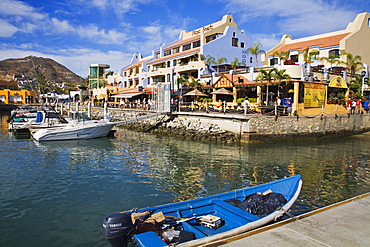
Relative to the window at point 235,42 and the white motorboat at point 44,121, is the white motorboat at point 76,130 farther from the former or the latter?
the window at point 235,42

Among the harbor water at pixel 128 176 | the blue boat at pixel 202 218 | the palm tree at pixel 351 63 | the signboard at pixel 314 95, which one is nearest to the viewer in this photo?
the blue boat at pixel 202 218

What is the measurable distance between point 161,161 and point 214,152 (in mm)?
5358

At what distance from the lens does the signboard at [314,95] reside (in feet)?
102

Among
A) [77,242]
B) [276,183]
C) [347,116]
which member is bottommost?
[77,242]

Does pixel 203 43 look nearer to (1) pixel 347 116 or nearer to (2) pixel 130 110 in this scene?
(2) pixel 130 110

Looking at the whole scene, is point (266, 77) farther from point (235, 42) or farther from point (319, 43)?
point (235, 42)

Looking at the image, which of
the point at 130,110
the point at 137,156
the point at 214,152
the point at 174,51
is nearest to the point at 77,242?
the point at 137,156

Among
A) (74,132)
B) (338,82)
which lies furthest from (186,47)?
(74,132)

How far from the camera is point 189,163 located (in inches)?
753

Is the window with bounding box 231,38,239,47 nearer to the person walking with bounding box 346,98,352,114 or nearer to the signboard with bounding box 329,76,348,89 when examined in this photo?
the signboard with bounding box 329,76,348,89

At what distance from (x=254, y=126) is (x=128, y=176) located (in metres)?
15.8

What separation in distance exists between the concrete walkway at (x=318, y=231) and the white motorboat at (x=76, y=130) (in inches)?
1008

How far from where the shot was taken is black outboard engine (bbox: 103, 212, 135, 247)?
6.83 meters

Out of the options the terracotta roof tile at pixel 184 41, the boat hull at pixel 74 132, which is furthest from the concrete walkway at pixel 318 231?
the terracotta roof tile at pixel 184 41
